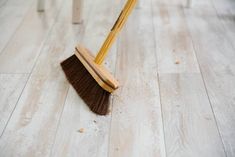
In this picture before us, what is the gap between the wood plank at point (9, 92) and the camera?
1.02m

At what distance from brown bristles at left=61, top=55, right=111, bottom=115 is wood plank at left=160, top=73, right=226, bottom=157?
0.65 feet

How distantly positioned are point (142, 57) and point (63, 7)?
575 mm

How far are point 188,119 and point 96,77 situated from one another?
0.32 meters

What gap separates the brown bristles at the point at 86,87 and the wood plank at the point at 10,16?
1.17 feet

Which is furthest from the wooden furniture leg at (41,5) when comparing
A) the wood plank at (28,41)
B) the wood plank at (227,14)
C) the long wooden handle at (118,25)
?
the wood plank at (227,14)

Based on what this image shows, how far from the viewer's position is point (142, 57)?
1297mm

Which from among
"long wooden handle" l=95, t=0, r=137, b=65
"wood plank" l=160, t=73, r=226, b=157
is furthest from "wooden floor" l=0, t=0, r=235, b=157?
"long wooden handle" l=95, t=0, r=137, b=65

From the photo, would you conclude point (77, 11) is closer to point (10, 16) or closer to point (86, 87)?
point (10, 16)

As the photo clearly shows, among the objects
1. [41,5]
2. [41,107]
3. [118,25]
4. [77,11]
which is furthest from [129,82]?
[41,5]

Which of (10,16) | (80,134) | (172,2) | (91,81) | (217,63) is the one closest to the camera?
(80,134)

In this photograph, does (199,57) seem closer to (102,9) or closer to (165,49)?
(165,49)

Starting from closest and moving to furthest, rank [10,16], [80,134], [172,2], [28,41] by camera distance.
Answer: [80,134]
[28,41]
[10,16]
[172,2]

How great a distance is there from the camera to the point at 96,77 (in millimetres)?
1041

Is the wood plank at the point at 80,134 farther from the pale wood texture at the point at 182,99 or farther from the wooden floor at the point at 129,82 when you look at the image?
the pale wood texture at the point at 182,99
